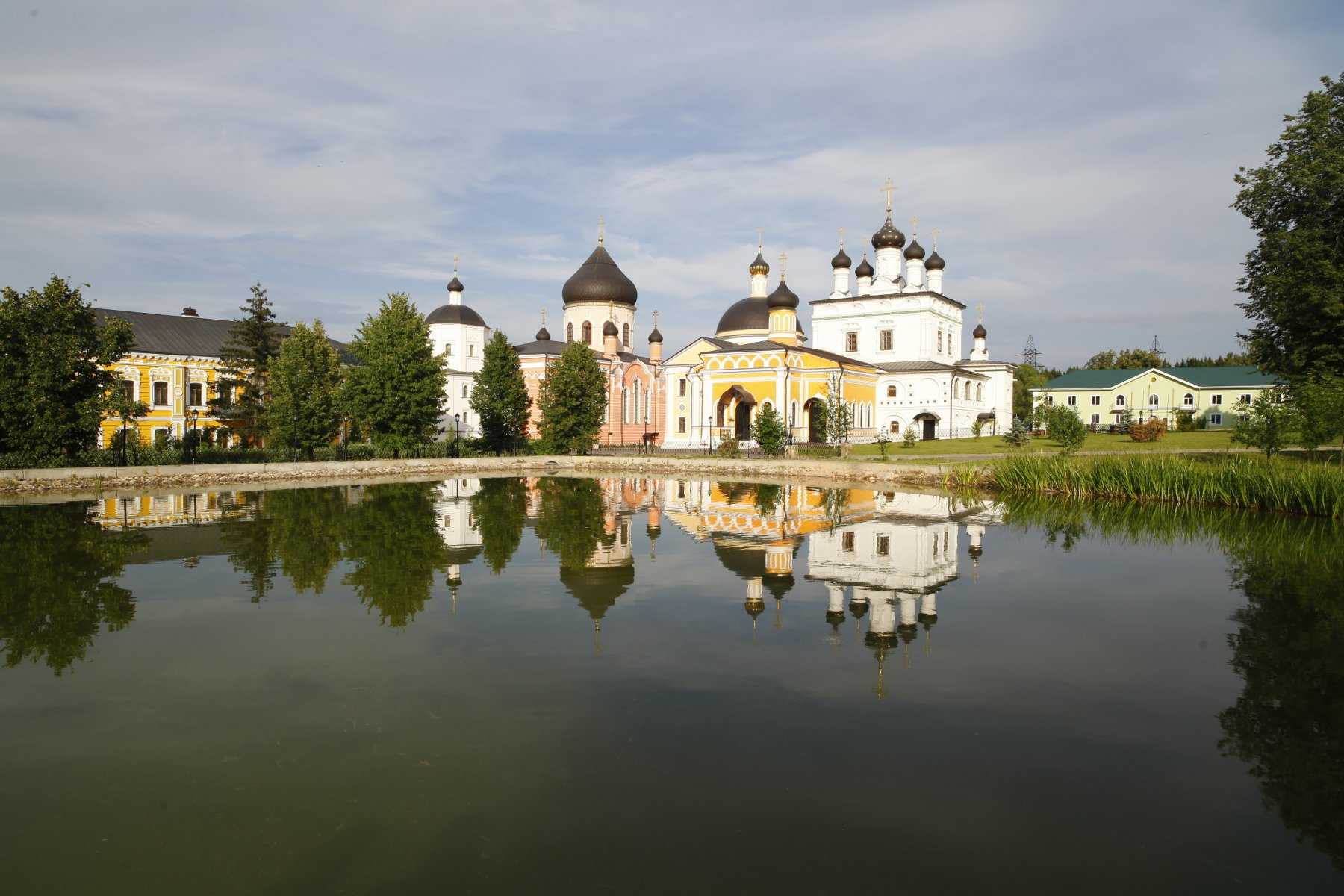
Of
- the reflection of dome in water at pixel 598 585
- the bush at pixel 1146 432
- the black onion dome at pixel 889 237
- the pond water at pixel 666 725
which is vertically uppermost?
the black onion dome at pixel 889 237

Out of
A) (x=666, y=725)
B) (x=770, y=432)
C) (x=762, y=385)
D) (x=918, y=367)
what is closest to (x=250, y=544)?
(x=666, y=725)

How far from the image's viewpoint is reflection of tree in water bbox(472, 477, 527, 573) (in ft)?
37.7

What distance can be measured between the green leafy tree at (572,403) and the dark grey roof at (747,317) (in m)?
16.7

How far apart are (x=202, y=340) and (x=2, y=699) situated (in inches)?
1469

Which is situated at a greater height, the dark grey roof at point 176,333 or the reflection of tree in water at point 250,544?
the dark grey roof at point 176,333

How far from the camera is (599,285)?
47.5 metres

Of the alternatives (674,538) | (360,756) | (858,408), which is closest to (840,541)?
(674,538)

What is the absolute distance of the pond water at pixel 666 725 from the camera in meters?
3.70

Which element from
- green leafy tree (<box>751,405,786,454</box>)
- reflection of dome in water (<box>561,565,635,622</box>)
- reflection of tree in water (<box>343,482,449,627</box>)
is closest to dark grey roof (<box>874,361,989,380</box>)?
green leafy tree (<box>751,405,786,454</box>)

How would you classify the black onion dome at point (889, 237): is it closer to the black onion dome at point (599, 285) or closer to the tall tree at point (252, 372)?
the black onion dome at point (599, 285)

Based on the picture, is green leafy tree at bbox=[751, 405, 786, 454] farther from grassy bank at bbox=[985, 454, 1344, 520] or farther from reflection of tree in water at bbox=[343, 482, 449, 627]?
reflection of tree in water at bbox=[343, 482, 449, 627]

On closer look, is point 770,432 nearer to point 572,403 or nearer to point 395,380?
point 572,403

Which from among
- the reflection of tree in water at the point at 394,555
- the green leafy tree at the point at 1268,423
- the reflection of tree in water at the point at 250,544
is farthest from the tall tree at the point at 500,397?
the green leafy tree at the point at 1268,423

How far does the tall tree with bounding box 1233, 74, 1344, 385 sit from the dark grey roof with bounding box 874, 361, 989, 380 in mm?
22594
